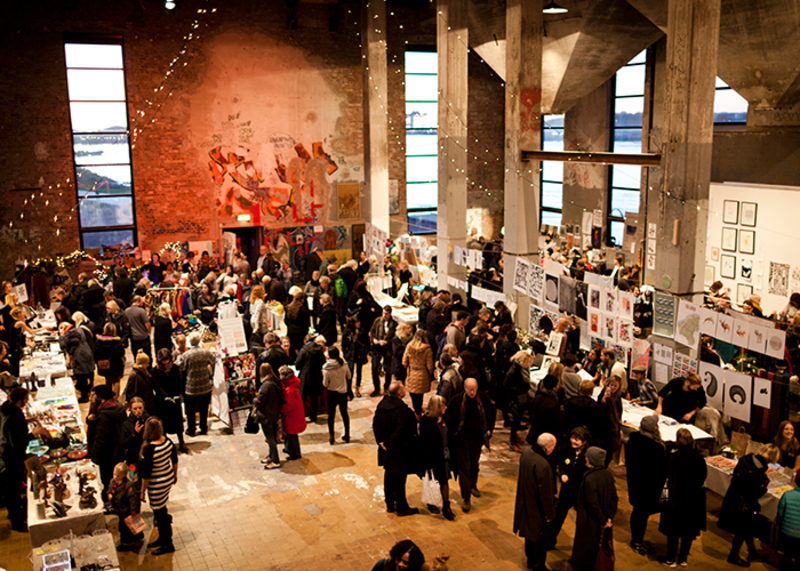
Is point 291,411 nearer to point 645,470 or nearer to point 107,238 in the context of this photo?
point 645,470

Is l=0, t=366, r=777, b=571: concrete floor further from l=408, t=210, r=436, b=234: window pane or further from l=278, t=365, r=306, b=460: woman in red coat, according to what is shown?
l=408, t=210, r=436, b=234: window pane

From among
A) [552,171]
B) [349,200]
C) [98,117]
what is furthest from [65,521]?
[552,171]

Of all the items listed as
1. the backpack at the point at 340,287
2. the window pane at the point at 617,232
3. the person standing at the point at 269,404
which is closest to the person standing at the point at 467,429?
the person standing at the point at 269,404

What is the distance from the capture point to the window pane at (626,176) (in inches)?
699

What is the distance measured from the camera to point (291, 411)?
8.81 m

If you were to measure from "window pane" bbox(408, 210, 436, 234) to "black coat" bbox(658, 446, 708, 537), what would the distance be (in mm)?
15393

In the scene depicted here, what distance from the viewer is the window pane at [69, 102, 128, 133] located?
16953 millimetres

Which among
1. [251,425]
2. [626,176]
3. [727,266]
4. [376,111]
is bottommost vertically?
[251,425]

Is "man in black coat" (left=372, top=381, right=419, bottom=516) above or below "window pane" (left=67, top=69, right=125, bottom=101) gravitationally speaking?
below

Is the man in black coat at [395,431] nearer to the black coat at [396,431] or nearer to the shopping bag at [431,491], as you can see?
the black coat at [396,431]

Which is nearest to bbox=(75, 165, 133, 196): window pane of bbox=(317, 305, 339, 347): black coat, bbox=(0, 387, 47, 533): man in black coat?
bbox=(317, 305, 339, 347): black coat

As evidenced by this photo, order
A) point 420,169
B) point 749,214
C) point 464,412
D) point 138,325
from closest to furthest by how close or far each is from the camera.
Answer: point 464,412, point 138,325, point 749,214, point 420,169

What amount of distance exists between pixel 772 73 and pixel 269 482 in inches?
406

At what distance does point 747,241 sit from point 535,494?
9.44 m
